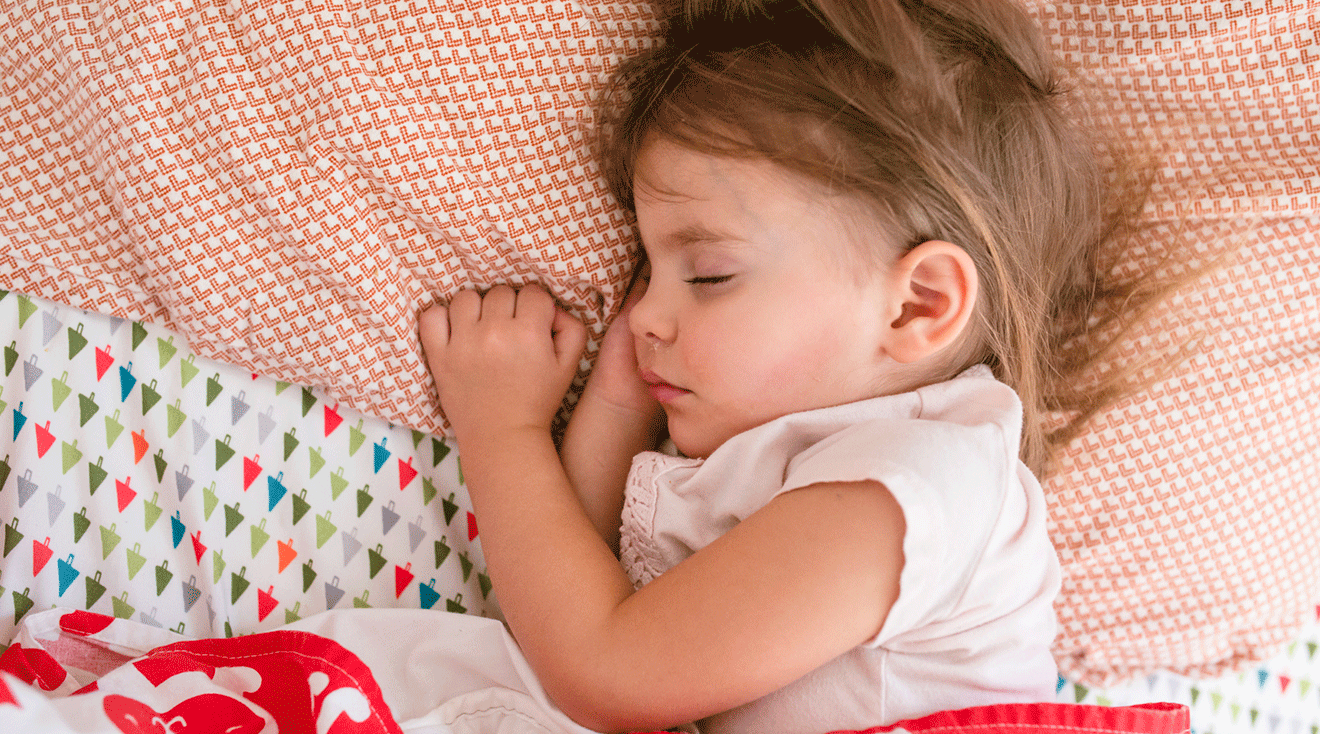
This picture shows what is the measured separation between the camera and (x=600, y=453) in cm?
107

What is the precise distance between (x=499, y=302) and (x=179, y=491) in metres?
0.40

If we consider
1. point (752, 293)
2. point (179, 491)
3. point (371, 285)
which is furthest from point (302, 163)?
point (752, 293)

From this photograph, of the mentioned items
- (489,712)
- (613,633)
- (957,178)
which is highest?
(957,178)

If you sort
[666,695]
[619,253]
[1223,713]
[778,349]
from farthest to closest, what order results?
[1223,713]
[619,253]
[778,349]
[666,695]

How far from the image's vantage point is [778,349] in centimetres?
88

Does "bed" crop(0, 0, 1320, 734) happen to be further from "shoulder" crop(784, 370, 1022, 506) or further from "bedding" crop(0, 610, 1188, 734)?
"shoulder" crop(784, 370, 1022, 506)

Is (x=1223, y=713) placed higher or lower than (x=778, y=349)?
lower

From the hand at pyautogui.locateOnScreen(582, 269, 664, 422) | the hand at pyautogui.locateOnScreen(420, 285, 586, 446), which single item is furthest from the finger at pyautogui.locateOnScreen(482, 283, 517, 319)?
the hand at pyautogui.locateOnScreen(582, 269, 664, 422)

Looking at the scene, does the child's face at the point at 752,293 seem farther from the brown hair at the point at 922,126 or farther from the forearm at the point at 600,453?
the forearm at the point at 600,453

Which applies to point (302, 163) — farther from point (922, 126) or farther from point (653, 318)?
point (922, 126)

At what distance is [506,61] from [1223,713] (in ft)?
4.10

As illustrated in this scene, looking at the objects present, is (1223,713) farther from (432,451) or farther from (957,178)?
(432,451)

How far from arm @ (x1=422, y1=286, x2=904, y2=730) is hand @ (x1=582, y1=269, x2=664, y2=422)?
12cm

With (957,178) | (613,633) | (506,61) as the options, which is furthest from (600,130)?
(613,633)
